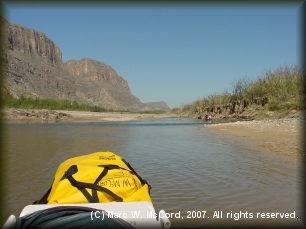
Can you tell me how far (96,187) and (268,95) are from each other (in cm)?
3326

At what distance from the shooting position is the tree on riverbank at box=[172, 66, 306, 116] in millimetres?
26289

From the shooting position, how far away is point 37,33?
17975 cm

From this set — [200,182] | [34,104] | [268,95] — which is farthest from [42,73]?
[200,182]

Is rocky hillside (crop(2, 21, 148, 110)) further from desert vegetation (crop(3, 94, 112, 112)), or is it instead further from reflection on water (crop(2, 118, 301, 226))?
reflection on water (crop(2, 118, 301, 226))

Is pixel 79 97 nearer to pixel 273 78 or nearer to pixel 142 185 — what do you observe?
pixel 273 78

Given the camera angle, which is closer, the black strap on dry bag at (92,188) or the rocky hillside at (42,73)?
the black strap on dry bag at (92,188)

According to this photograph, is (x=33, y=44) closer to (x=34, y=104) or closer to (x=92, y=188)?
(x=34, y=104)

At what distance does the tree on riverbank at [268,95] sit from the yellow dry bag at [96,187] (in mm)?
21088

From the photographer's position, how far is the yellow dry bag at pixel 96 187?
258 centimetres

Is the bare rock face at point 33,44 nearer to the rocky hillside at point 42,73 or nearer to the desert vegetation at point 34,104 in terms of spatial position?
the rocky hillside at point 42,73

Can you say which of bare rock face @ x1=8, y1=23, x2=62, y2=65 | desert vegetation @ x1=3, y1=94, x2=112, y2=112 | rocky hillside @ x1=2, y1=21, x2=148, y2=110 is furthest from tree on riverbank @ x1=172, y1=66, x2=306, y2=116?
bare rock face @ x1=8, y1=23, x2=62, y2=65

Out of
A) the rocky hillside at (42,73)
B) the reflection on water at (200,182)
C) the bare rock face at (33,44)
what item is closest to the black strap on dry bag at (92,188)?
the reflection on water at (200,182)

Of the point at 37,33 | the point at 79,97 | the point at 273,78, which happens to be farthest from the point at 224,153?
the point at 37,33

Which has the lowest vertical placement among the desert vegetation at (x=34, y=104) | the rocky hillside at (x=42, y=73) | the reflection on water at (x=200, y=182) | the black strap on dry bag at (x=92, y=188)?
the reflection on water at (x=200, y=182)
